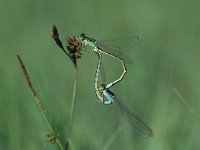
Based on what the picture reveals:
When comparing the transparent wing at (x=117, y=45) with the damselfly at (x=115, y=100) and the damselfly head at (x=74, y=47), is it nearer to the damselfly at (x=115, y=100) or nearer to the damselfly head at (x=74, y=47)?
the damselfly at (x=115, y=100)

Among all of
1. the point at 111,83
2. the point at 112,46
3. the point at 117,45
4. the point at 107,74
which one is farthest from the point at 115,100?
the point at 107,74

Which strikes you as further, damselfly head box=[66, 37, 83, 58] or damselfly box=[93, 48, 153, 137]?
damselfly box=[93, 48, 153, 137]

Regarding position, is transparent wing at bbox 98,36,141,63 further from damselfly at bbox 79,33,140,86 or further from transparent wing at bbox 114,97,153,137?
transparent wing at bbox 114,97,153,137

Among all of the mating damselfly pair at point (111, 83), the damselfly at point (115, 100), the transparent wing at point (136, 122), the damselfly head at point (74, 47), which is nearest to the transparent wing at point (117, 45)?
the mating damselfly pair at point (111, 83)

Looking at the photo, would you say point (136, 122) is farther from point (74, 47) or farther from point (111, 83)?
point (74, 47)

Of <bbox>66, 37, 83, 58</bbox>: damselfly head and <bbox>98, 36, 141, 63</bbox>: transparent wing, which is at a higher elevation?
<bbox>66, 37, 83, 58</bbox>: damselfly head

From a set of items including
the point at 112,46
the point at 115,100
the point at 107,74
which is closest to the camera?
the point at 115,100

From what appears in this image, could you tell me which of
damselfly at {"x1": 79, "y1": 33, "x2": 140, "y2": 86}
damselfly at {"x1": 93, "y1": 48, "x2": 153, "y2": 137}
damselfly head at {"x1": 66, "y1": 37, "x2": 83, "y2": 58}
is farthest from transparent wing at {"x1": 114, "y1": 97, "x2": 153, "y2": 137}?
damselfly head at {"x1": 66, "y1": 37, "x2": 83, "y2": 58}

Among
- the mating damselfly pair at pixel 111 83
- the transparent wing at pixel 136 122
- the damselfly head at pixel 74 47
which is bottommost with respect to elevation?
the transparent wing at pixel 136 122
